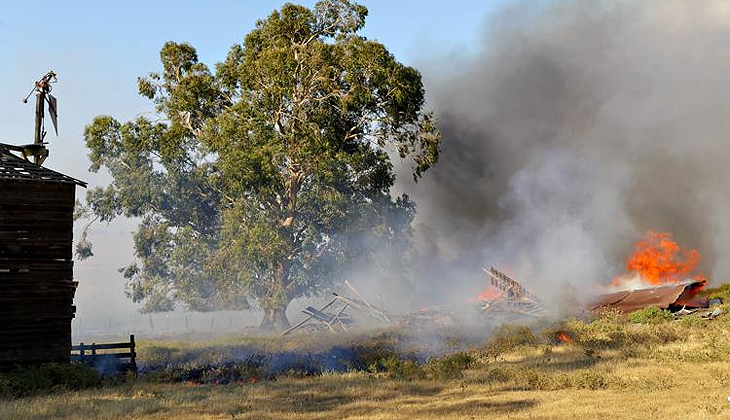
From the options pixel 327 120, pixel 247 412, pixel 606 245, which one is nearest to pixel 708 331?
pixel 247 412

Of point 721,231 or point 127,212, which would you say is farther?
point 721,231

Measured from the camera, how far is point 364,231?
161 feet

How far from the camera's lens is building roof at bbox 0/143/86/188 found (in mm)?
25984

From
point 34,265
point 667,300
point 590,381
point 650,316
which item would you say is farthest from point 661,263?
point 34,265

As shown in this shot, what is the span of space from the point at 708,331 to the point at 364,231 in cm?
2225

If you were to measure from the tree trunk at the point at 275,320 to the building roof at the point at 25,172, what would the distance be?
2264 centimetres

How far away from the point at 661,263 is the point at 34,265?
3951cm

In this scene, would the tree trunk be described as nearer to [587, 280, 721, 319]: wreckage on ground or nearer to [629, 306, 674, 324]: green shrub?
[587, 280, 721, 319]: wreckage on ground

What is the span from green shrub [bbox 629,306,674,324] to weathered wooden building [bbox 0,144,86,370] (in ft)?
82.5

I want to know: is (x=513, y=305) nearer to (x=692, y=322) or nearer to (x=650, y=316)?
(x=650, y=316)

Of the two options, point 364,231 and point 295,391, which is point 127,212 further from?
point 295,391

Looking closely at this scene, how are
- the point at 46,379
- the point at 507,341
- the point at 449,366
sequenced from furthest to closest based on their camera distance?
the point at 507,341
the point at 449,366
the point at 46,379

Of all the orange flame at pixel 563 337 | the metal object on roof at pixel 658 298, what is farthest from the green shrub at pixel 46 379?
the metal object on roof at pixel 658 298

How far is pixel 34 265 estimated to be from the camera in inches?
1023
